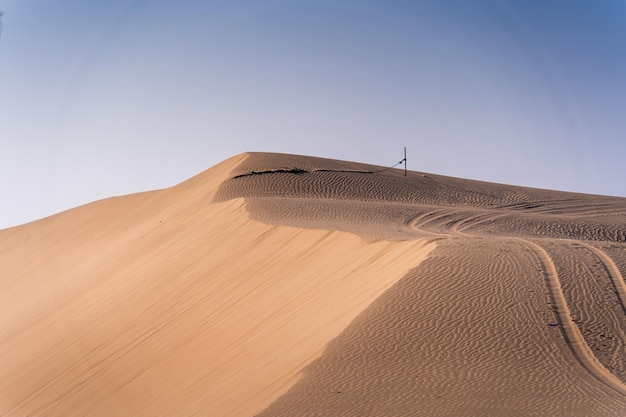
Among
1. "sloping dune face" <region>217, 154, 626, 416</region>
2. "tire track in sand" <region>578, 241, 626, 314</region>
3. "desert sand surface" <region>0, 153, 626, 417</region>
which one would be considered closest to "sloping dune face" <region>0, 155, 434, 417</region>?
"desert sand surface" <region>0, 153, 626, 417</region>

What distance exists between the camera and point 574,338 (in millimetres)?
11570

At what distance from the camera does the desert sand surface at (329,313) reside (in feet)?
33.5

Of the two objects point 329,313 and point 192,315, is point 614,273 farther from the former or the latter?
point 192,315

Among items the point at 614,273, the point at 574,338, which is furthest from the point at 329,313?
the point at 614,273

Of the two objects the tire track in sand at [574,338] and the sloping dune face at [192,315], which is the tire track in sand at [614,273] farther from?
the sloping dune face at [192,315]

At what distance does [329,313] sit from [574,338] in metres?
3.86

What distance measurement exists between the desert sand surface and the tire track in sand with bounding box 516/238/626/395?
0.14 feet

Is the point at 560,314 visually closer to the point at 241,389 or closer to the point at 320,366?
the point at 320,366

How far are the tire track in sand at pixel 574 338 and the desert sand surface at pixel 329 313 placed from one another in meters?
0.04

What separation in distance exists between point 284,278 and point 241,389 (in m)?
5.77

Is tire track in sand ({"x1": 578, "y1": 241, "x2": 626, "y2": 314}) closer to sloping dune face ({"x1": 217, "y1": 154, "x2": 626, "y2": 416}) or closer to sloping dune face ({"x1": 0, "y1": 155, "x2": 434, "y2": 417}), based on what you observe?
sloping dune face ({"x1": 217, "y1": 154, "x2": 626, "y2": 416})

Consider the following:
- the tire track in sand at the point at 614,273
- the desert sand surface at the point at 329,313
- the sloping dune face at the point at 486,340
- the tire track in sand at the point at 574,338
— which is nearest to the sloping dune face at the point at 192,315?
the desert sand surface at the point at 329,313

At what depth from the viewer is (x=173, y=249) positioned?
24656 mm

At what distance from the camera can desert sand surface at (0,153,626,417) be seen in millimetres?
10219
